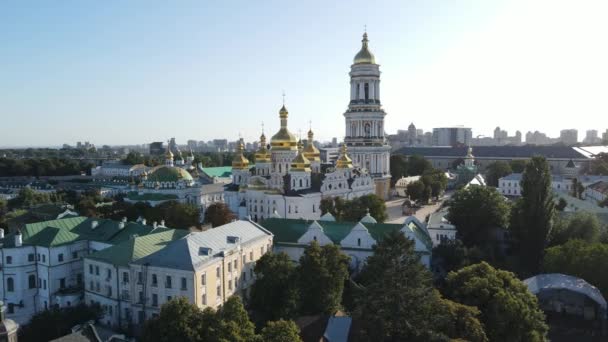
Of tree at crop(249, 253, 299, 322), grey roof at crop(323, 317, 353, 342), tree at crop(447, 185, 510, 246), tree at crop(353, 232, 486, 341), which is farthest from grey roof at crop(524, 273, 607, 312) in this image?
tree at crop(249, 253, 299, 322)

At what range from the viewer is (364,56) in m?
81.6

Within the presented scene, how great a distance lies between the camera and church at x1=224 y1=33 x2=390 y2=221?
61.5 metres

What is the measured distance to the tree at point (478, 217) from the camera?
4447 cm

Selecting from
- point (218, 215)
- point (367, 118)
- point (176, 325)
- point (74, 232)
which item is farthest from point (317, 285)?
point (367, 118)

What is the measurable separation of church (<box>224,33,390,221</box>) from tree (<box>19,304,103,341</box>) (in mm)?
25614

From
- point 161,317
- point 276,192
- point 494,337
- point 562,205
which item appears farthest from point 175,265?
point 562,205

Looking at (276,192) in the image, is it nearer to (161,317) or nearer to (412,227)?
(412,227)

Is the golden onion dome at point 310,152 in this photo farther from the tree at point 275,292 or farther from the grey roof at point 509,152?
the grey roof at point 509,152

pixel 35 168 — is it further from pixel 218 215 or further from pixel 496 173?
pixel 496 173

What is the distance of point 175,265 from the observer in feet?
100

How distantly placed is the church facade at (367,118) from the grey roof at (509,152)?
45765 millimetres

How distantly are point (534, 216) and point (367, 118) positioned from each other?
4362 centimetres

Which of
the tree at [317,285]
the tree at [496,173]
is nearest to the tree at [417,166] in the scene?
the tree at [496,173]

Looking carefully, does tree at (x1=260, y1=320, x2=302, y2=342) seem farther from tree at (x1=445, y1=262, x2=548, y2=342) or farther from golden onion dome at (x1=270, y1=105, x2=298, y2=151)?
golden onion dome at (x1=270, y1=105, x2=298, y2=151)
